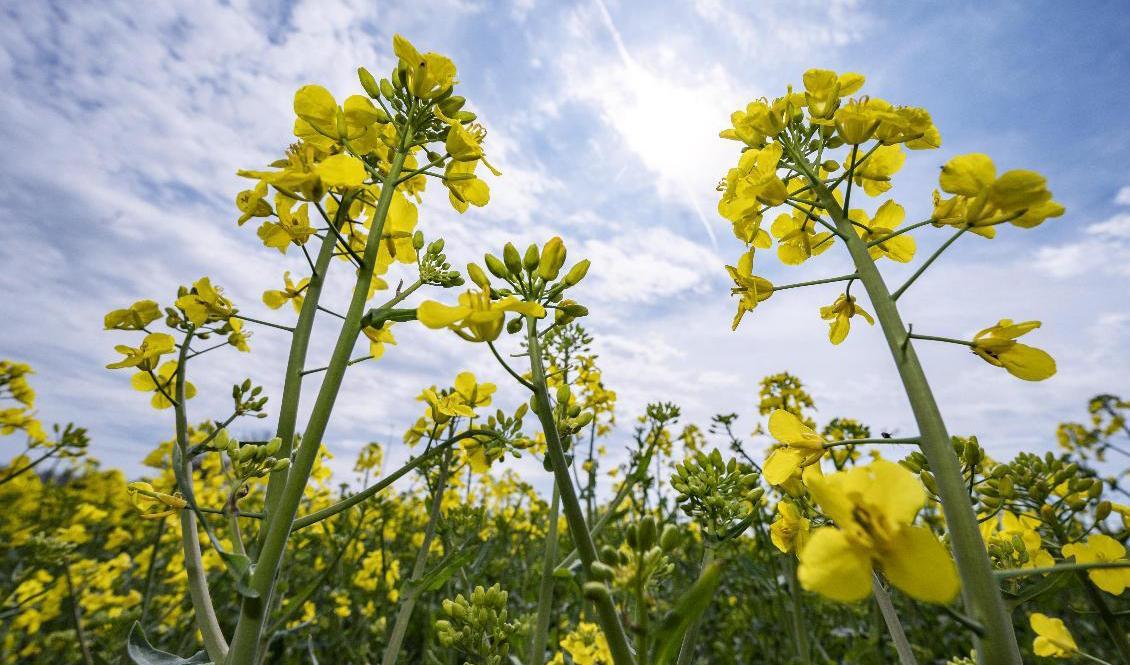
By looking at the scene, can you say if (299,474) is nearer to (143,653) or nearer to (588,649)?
(143,653)

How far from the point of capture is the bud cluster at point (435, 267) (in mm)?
2188

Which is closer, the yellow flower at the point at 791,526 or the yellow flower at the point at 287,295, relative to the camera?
the yellow flower at the point at 791,526

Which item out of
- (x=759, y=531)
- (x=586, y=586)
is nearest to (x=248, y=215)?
(x=586, y=586)

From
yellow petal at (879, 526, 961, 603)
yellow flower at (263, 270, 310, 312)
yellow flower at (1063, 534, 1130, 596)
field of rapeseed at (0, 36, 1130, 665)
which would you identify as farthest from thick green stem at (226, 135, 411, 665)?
yellow flower at (1063, 534, 1130, 596)

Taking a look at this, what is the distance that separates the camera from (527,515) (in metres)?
9.39

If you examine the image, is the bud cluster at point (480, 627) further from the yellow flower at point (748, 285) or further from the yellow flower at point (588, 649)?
the yellow flower at point (748, 285)

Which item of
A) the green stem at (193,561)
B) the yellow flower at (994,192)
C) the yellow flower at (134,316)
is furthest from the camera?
the yellow flower at (134,316)

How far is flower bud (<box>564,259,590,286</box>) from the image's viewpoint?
5.63ft

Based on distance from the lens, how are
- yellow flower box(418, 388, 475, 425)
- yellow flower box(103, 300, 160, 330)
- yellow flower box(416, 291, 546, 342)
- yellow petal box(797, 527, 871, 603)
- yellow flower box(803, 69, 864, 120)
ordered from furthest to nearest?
yellow flower box(418, 388, 475, 425) < yellow flower box(103, 300, 160, 330) < yellow flower box(803, 69, 864, 120) < yellow flower box(416, 291, 546, 342) < yellow petal box(797, 527, 871, 603)

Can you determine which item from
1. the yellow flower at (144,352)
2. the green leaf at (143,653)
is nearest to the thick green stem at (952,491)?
the green leaf at (143,653)

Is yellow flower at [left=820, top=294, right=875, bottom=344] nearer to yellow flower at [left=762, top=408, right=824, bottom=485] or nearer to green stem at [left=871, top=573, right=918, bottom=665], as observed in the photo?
yellow flower at [left=762, top=408, right=824, bottom=485]

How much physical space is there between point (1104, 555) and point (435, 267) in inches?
121

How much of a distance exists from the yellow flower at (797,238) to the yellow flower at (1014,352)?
75cm

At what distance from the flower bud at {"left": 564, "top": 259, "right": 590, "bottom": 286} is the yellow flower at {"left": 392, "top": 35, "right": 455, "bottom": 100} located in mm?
1029
